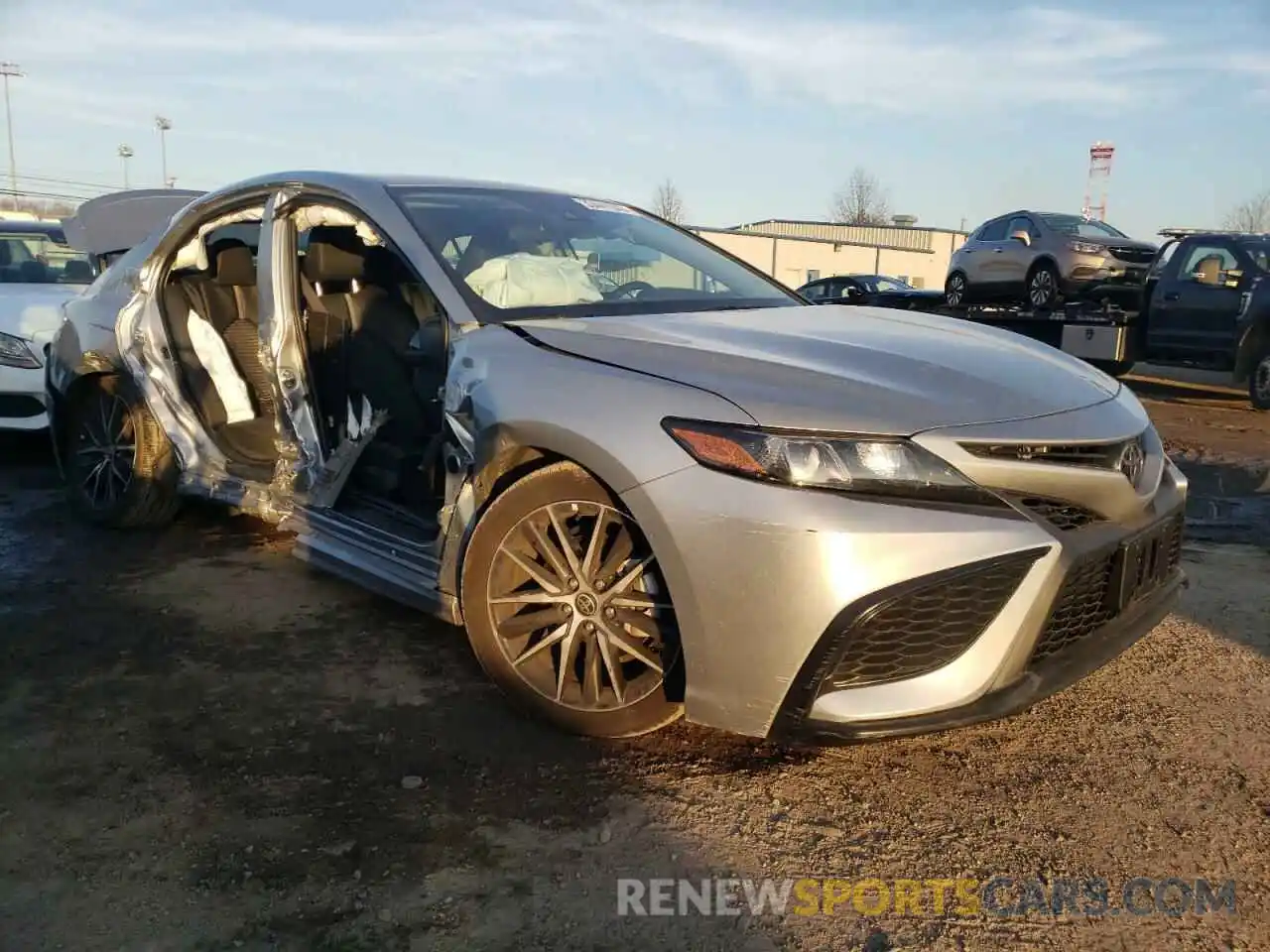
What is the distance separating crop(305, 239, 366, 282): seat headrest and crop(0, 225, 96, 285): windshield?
162 inches

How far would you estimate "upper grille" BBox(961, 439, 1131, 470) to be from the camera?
245 cm

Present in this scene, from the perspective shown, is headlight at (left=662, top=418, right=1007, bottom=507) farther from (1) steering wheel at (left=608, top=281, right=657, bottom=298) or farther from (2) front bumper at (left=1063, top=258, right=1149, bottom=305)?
(2) front bumper at (left=1063, top=258, right=1149, bottom=305)

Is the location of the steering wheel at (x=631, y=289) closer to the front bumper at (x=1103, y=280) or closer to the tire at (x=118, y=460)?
the tire at (x=118, y=460)

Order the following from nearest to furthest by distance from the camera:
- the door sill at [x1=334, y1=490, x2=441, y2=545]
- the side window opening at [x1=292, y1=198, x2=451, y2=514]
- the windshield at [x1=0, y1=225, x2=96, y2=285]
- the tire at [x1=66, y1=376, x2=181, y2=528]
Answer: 1. the door sill at [x1=334, y1=490, x2=441, y2=545]
2. the side window opening at [x1=292, y1=198, x2=451, y2=514]
3. the tire at [x1=66, y1=376, x2=181, y2=528]
4. the windshield at [x1=0, y1=225, x2=96, y2=285]

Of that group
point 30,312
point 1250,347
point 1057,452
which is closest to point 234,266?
point 30,312

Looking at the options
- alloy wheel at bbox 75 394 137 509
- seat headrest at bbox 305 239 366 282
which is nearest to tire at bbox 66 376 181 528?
alloy wheel at bbox 75 394 137 509

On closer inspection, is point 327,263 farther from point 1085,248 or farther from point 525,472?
point 1085,248

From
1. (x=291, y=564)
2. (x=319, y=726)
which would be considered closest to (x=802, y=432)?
(x=319, y=726)

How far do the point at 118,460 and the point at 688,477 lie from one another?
3.51 m

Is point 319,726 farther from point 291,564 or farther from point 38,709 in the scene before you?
point 291,564

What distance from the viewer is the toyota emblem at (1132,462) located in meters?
2.69

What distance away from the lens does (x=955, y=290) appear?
15023 mm

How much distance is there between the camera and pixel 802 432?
245cm

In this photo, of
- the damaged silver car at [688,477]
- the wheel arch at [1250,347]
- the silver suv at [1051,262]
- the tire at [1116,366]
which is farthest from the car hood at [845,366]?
the silver suv at [1051,262]
